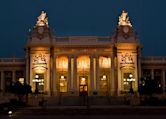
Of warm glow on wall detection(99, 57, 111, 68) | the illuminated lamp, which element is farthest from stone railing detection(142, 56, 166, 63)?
the illuminated lamp

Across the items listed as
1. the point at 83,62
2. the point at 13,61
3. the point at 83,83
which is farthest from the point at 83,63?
the point at 13,61

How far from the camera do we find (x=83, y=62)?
8306 cm

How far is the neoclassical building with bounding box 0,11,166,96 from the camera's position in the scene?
80.2 metres

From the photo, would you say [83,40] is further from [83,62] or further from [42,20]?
[42,20]

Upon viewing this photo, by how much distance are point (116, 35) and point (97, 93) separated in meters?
12.4

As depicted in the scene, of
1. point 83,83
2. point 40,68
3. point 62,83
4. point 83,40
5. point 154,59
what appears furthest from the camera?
point 154,59

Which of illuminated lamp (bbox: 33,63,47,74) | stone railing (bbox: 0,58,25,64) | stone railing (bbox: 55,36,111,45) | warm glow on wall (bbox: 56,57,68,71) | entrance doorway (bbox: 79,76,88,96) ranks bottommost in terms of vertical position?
entrance doorway (bbox: 79,76,88,96)

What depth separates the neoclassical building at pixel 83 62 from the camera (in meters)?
80.2

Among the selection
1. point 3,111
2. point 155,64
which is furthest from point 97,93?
point 3,111

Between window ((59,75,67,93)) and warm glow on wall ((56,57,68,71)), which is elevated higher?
warm glow on wall ((56,57,68,71))

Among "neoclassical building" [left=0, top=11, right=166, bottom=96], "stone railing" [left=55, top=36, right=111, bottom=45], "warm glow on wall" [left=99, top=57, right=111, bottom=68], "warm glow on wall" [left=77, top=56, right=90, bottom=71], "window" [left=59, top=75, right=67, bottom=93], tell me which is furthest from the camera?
"window" [left=59, top=75, right=67, bottom=93]

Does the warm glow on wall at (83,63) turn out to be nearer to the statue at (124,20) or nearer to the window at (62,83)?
the window at (62,83)

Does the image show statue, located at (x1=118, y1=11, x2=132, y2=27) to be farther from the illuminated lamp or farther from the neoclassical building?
the illuminated lamp

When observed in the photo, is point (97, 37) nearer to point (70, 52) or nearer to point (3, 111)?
point (70, 52)
